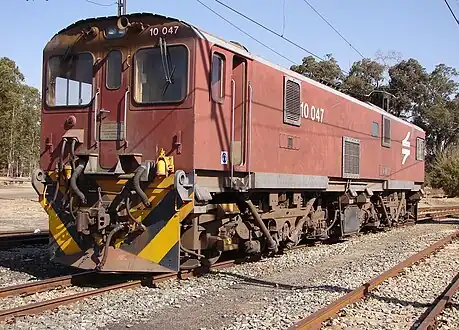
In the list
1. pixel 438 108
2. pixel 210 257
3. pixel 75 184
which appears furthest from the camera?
pixel 438 108

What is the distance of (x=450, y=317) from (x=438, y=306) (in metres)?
0.28

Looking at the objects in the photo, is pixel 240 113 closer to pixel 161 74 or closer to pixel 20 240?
pixel 161 74

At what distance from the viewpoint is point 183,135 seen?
27.2 feet

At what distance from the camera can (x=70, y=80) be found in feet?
30.6

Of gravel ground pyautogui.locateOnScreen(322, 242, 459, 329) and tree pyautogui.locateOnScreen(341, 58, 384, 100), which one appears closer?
gravel ground pyautogui.locateOnScreen(322, 242, 459, 329)

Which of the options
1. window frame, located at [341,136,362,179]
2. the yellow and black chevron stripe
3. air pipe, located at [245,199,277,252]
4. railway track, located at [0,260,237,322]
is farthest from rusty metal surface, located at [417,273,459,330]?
window frame, located at [341,136,362,179]

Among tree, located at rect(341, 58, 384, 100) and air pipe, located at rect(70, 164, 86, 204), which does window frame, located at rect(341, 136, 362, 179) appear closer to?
air pipe, located at rect(70, 164, 86, 204)

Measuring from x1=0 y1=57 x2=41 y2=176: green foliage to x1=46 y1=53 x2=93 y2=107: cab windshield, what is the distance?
37938 millimetres

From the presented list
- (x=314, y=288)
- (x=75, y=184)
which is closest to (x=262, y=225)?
(x=314, y=288)

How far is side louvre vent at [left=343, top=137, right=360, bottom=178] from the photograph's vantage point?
1402 cm

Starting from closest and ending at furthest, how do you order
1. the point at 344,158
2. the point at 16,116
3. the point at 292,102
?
the point at 292,102, the point at 344,158, the point at 16,116

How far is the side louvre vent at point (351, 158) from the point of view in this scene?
1402 centimetres

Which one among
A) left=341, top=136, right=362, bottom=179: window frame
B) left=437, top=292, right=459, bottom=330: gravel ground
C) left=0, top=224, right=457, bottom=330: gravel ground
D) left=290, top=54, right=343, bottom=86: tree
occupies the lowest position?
left=437, top=292, right=459, bottom=330: gravel ground

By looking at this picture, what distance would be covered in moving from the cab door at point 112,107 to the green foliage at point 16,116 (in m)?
38.8
